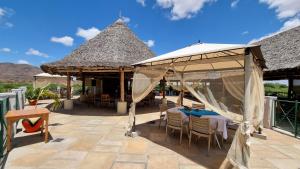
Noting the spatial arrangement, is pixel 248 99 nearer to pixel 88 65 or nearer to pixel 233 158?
pixel 233 158

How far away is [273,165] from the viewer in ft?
12.5

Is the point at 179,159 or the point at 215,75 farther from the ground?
the point at 215,75

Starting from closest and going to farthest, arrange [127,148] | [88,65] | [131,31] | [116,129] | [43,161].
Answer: [43,161]
[127,148]
[116,129]
[88,65]
[131,31]

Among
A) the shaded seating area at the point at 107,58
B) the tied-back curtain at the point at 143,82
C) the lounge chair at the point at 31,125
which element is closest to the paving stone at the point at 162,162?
the tied-back curtain at the point at 143,82

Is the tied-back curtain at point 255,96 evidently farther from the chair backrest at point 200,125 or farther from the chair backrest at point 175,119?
the chair backrest at point 175,119

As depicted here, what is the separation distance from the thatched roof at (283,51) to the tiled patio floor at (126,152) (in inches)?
194

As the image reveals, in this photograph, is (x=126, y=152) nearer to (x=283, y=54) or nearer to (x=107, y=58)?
(x=107, y=58)

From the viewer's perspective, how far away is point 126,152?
4375mm

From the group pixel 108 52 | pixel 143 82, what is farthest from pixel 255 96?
pixel 108 52

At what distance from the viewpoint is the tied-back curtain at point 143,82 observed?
5.67 meters

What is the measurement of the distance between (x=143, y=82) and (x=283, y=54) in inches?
373

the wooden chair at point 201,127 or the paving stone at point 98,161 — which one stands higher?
the wooden chair at point 201,127

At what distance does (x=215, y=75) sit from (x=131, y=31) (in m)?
9.65

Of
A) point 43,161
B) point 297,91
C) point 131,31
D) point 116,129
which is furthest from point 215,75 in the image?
point 297,91
